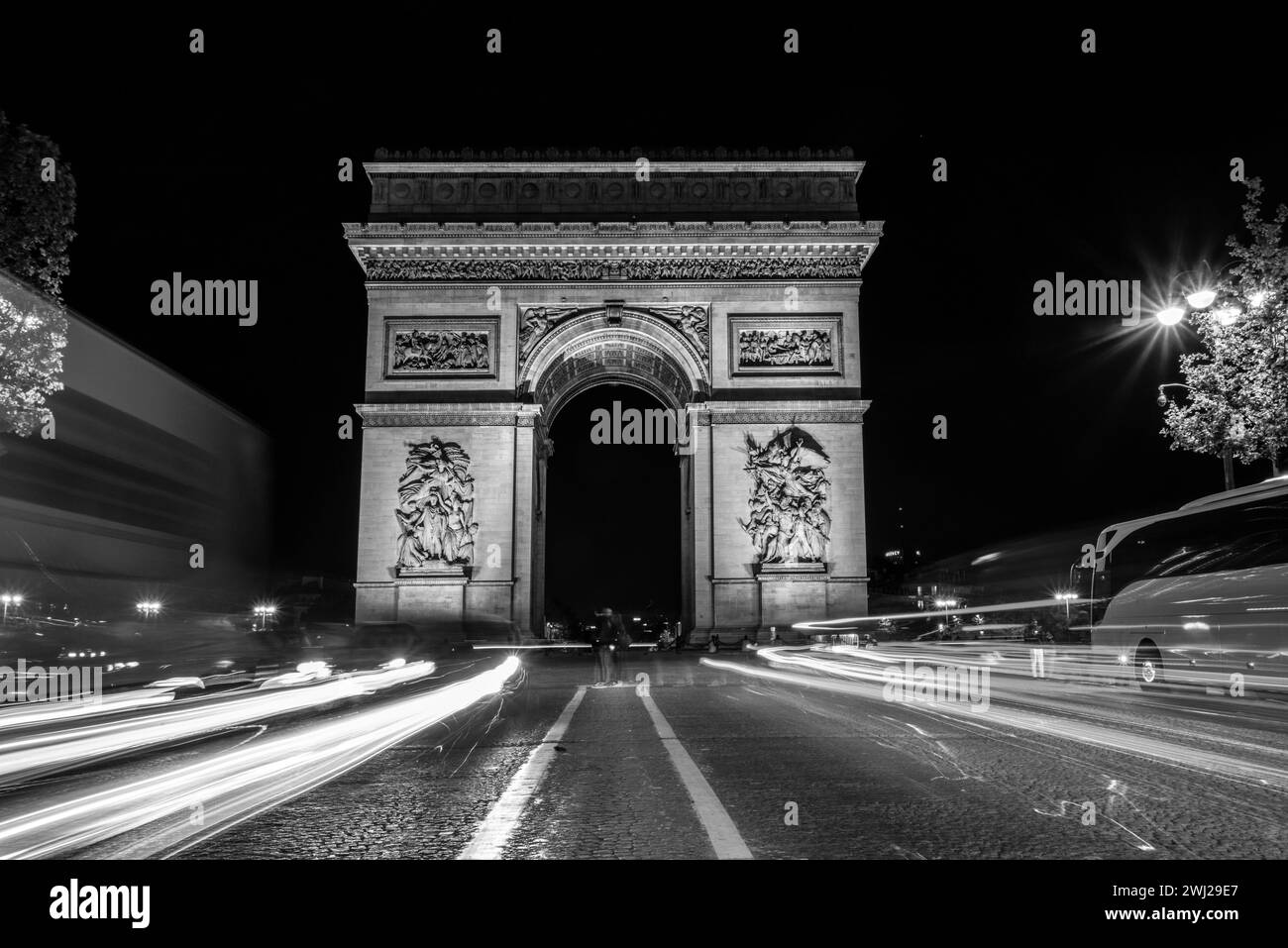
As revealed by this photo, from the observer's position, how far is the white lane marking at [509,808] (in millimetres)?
3957

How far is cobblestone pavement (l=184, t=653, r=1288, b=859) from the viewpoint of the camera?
403cm

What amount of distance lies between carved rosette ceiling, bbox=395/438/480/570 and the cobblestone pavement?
20.7 metres

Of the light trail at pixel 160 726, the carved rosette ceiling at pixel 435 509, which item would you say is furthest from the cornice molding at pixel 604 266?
the light trail at pixel 160 726

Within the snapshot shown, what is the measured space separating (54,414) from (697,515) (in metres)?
17.9

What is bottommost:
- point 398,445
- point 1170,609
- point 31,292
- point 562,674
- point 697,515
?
point 562,674

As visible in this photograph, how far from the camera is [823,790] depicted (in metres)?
5.44

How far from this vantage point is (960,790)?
17.8 feet

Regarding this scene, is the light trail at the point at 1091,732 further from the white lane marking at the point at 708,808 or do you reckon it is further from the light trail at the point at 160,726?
the light trail at the point at 160,726

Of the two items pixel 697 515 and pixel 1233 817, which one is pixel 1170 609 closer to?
pixel 1233 817

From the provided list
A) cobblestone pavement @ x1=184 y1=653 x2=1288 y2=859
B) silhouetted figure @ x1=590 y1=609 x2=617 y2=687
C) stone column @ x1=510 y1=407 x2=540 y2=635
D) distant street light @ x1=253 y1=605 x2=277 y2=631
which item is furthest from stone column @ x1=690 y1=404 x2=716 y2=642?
cobblestone pavement @ x1=184 y1=653 x2=1288 y2=859

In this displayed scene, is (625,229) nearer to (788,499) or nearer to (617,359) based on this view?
(617,359)

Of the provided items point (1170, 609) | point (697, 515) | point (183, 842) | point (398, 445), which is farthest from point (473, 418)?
point (183, 842)

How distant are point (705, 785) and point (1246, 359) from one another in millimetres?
18204

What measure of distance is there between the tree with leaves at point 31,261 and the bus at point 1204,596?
2217cm
